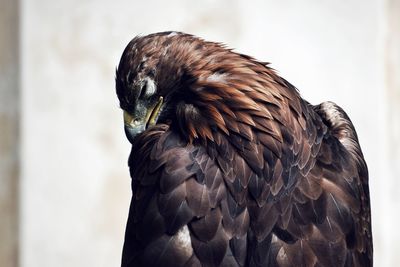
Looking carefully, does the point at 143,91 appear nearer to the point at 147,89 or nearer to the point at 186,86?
the point at 147,89

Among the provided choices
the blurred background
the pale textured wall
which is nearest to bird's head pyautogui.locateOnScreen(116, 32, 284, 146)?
the blurred background

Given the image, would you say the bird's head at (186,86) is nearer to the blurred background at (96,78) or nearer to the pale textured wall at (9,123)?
the blurred background at (96,78)

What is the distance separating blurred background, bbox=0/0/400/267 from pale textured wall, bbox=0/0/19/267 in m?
0.09

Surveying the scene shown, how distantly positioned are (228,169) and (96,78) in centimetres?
A: 306

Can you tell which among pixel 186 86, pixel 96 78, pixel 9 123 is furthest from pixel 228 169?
pixel 9 123

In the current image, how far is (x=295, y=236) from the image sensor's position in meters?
2.53

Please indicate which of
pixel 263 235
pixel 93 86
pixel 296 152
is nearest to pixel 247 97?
pixel 296 152

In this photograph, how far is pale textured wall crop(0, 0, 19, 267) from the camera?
5.71m

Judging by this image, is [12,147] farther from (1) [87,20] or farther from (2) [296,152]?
(2) [296,152]

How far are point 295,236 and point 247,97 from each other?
0.40 m

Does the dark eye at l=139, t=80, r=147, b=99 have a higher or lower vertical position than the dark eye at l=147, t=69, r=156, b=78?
lower

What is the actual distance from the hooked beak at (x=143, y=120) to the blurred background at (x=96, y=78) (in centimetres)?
274

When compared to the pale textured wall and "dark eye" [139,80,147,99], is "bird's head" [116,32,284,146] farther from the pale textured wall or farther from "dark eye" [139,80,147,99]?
the pale textured wall

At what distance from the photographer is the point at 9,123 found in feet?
18.9
